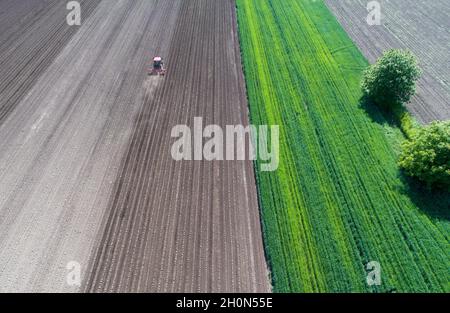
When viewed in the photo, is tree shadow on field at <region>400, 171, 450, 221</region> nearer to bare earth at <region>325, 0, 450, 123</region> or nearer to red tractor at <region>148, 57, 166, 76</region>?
bare earth at <region>325, 0, 450, 123</region>

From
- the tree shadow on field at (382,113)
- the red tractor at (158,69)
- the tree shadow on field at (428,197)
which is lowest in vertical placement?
the tree shadow on field at (428,197)

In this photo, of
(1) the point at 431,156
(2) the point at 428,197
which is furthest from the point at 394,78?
(2) the point at 428,197

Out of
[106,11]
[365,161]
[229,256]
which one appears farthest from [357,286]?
[106,11]

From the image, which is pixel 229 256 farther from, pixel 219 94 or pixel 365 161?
pixel 219 94

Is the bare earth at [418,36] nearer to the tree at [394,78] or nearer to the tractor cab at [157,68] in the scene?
the tree at [394,78]

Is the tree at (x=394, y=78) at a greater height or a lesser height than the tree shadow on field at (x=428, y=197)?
greater

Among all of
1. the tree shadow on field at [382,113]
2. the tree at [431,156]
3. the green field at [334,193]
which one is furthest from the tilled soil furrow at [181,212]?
the tree at [431,156]

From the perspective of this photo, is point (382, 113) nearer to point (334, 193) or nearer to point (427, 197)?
point (427, 197)
